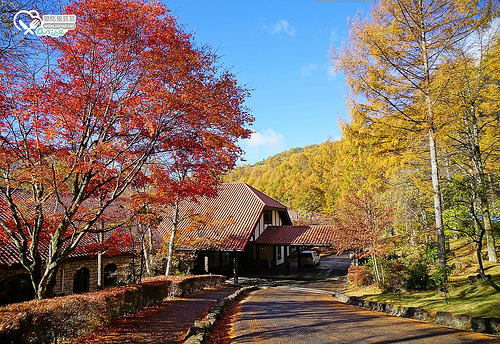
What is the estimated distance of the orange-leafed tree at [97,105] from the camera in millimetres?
6496

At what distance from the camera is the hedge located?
4617 mm

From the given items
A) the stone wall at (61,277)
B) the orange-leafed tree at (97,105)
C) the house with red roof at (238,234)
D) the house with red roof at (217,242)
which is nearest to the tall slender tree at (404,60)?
the orange-leafed tree at (97,105)

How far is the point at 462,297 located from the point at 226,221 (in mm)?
15867

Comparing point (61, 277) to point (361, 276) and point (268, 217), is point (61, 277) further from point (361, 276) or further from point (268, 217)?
point (268, 217)

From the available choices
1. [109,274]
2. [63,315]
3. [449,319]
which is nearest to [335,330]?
[449,319]

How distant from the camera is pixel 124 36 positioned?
6613mm

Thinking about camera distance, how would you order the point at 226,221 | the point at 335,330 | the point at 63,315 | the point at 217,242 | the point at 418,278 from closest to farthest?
the point at 63,315, the point at 335,330, the point at 418,278, the point at 217,242, the point at 226,221

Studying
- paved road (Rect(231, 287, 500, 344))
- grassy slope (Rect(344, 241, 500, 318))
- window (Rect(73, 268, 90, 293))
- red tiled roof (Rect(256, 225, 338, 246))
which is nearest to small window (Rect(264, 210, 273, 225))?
red tiled roof (Rect(256, 225, 338, 246))

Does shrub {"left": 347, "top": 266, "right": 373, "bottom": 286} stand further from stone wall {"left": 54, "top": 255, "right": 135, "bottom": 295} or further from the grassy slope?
stone wall {"left": 54, "top": 255, "right": 135, "bottom": 295}

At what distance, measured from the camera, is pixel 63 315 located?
5395mm

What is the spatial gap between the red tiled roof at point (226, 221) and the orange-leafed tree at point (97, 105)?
10484 mm

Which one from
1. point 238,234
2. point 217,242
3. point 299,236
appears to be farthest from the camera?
point 299,236

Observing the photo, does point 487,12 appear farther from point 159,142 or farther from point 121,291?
point 121,291

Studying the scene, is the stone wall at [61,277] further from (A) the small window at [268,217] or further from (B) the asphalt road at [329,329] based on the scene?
(A) the small window at [268,217]
